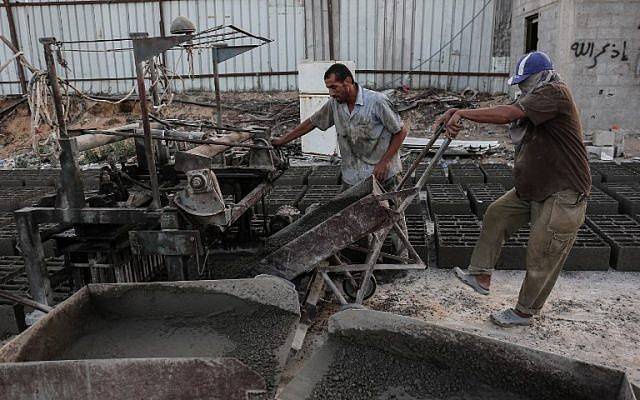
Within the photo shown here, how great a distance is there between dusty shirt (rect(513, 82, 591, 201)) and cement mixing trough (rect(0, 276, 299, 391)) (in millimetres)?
1804

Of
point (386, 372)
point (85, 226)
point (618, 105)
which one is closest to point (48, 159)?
point (85, 226)

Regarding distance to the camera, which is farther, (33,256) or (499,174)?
(499,174)

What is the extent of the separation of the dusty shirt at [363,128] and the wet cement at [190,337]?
5.71 feet

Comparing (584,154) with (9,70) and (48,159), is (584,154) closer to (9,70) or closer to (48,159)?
(48,159)

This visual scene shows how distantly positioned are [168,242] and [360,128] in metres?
1.87

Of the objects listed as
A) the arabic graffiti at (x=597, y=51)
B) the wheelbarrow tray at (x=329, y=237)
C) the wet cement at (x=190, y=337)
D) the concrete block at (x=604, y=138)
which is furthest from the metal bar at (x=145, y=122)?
the arabic graffiti at (x=597, y=51)

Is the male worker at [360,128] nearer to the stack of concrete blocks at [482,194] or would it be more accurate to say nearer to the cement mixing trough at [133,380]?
the stack of concrete blocks at [482,194]

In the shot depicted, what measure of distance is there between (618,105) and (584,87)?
2.60 feet

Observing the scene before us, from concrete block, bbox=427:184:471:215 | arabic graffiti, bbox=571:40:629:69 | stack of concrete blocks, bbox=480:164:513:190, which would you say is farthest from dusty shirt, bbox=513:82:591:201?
arabic graffiti, bbox=571:40:629:69

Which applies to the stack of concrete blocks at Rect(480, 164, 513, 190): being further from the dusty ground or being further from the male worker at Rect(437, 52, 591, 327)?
the male worker at Rect(437, 52, 591, 327)

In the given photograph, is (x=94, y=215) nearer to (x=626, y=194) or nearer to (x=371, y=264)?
(x=371, y=264)

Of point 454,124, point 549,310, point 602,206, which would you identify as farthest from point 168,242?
point 602,206

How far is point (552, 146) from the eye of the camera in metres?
3.39

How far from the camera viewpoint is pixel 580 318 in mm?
3963
